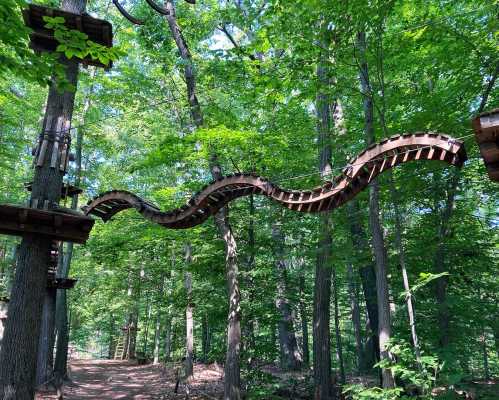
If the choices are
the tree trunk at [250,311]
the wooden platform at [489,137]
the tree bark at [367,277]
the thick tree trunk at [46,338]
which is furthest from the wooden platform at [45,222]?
the tree bark at [367,277]

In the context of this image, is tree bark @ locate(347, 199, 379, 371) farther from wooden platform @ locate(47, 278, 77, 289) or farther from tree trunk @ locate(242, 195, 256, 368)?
wooden platform @ locate(47, 278, 77, 289)

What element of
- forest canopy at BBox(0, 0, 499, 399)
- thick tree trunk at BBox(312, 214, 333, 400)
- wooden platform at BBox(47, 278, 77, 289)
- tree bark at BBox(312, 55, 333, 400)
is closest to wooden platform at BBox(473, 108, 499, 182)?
forest canopy at BBox(0, 0, 499, 399)

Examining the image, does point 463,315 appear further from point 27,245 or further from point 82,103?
point 82,103

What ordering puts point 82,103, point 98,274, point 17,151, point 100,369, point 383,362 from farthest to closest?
point 98,274, point 100,369, point 17,151, point 82,103, point 383,362

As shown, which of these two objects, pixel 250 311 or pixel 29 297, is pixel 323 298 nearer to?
pixel 250 311

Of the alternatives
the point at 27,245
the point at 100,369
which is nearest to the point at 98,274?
the point at 100,369

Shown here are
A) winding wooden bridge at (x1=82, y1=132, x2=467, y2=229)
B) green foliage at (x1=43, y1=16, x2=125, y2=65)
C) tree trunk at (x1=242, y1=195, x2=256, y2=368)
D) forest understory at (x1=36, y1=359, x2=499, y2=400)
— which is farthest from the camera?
tree trunk at (x1=242, y1=195, x2=256, y2=368)

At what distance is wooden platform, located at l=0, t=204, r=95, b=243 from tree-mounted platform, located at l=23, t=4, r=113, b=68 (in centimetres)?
291

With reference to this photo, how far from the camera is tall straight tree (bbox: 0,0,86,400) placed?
5.49 meters

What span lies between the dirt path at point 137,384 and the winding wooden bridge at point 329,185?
21.2 feet

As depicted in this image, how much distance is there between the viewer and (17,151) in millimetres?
19109

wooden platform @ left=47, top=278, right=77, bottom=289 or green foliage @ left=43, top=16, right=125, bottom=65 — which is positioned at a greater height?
green foliage @ left=43, top=16, right=125, bottom=65

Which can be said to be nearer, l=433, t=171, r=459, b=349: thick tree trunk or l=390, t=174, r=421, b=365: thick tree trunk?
l=390, t=174, r=421, b=365: thick tree trunk

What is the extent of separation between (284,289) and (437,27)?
8.22 m
